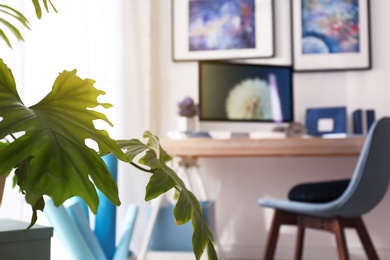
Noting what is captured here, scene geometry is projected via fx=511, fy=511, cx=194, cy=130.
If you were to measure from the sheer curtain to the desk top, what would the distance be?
325 millimetres

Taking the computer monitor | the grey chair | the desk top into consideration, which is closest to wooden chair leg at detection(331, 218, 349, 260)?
the grey chair

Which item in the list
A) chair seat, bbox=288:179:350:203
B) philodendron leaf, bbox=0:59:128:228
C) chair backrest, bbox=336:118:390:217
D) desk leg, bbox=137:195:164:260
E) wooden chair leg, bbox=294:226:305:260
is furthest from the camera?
wooden chair leg, bbox=294:226:305:260

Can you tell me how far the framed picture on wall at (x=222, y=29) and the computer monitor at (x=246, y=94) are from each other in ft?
0.56

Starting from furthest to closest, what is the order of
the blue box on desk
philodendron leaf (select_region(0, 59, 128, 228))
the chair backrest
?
the blue box on desk
the chair backrest
philodendron leaf (select_region(0, 59, 128, 228))

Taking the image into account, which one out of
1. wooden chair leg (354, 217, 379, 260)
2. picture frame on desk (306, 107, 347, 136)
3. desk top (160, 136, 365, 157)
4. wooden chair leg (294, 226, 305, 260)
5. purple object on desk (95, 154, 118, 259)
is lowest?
wooden chair leg (294, 226, 305, 260)

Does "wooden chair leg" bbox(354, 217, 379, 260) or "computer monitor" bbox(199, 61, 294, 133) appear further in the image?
"computer monitor" bbox(199, 61, 294, 133)

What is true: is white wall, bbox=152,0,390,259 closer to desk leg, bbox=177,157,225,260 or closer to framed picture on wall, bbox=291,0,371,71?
framed picture on wall, bbox=291,0,371,71

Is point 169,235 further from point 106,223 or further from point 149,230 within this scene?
point 106,223

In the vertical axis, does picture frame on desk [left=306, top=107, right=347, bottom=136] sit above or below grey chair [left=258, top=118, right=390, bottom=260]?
above

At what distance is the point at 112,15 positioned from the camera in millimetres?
2553

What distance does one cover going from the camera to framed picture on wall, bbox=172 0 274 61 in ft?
10.3

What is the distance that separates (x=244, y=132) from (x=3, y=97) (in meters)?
2.58

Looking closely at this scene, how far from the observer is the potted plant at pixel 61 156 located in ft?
1.61

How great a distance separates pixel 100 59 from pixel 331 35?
56.9 inches
